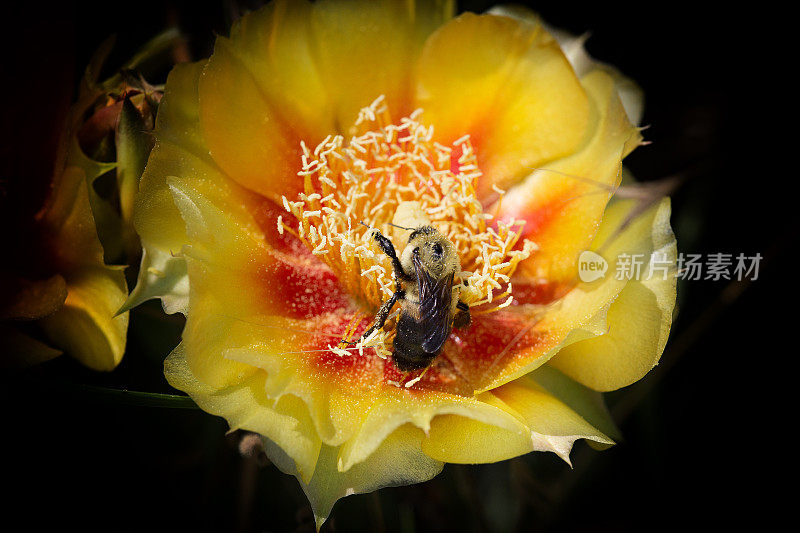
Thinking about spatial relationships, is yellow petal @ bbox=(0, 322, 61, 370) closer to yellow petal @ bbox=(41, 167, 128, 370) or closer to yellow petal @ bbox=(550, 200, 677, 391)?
yellow petal @ bbox=(41, 167, 128, 370)

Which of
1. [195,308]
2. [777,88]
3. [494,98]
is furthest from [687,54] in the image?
[195,308]

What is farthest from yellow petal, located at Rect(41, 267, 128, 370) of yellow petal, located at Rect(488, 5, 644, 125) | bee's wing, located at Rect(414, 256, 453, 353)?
yellow petal, located at Rect(488, 5, 644, 125)

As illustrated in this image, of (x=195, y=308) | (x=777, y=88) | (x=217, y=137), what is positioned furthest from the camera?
(x=777, y=88)

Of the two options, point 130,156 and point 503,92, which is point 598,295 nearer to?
point 503,92

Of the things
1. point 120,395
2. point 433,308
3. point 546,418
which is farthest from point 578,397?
point 120,395

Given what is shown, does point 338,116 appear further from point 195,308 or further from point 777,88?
point 777,88

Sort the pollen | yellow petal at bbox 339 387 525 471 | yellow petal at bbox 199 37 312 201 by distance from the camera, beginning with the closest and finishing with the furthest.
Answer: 1. yellow petal at bbox 339 387 525 471
2. yellow petal at bbox 199 37 312 201
3. the pollen
